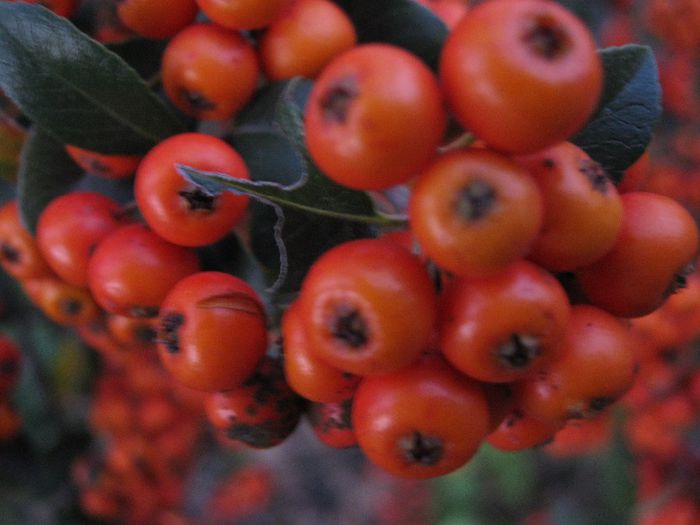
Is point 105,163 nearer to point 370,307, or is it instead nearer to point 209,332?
point 209,332

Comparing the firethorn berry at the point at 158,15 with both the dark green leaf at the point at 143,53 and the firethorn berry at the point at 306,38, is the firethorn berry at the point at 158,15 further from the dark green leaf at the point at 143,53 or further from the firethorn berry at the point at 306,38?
the firethorn berry at the point at 306,38

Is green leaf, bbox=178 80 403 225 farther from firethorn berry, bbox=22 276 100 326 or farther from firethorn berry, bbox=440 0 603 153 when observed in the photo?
firethorn berry, bbox=22 276 100 326

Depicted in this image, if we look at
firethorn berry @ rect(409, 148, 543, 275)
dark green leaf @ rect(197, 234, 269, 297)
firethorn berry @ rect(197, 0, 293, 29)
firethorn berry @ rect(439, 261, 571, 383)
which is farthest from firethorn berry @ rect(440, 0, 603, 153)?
dark green leaf @ rect(197, 234, 269, 297)

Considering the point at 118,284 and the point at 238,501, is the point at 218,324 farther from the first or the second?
the point at 238,501

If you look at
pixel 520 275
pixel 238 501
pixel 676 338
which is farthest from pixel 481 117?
pixel 238 501

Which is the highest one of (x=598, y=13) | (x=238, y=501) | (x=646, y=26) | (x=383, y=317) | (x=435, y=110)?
(x=435, y=110)

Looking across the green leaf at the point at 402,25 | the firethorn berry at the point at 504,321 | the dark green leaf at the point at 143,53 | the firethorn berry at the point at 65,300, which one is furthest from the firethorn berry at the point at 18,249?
the firethorn berry at the point at 504,321
